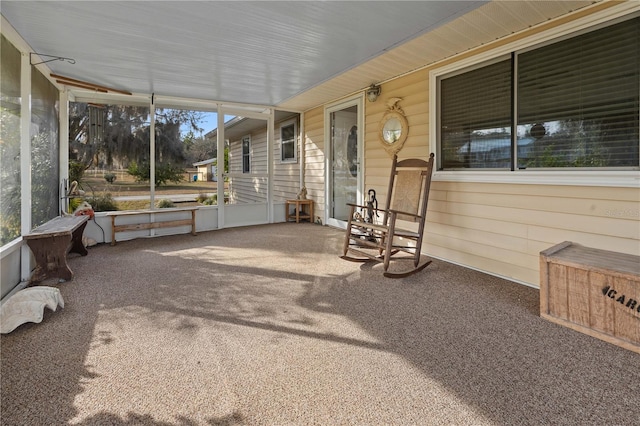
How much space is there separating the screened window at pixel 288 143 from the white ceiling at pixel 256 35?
7.88 feet

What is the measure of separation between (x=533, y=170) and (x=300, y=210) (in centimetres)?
455

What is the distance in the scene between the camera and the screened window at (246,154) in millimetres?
6590

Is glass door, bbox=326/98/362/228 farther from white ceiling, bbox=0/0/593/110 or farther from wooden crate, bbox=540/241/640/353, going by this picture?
wooden crate, bbox=540/241/640/353

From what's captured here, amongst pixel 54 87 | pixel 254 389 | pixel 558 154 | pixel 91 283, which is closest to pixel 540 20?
pixel 558 154

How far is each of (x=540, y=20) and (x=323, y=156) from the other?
13.1 ft

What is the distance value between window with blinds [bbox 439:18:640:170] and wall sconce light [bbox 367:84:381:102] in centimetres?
124

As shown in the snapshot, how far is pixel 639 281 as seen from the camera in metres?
1.99

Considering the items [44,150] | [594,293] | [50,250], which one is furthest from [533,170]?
[44,150]

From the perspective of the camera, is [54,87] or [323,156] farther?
[323,156]

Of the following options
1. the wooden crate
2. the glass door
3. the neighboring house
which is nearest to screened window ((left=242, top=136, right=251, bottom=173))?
the neighboring house

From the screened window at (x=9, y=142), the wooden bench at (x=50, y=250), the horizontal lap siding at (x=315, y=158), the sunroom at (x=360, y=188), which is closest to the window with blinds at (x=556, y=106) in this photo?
the sunroom at (x=360, y=188)

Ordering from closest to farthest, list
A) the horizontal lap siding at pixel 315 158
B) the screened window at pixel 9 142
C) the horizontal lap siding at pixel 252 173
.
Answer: the screened window at pixel 9 142, the horizontal lap siding at pixel 252 173, the horizontal lap siding at pixel 315 158

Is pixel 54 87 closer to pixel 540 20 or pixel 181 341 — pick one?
pixel 181 341

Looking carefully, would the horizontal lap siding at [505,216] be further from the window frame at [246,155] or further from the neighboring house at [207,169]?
the neighboring house at [207,169]
